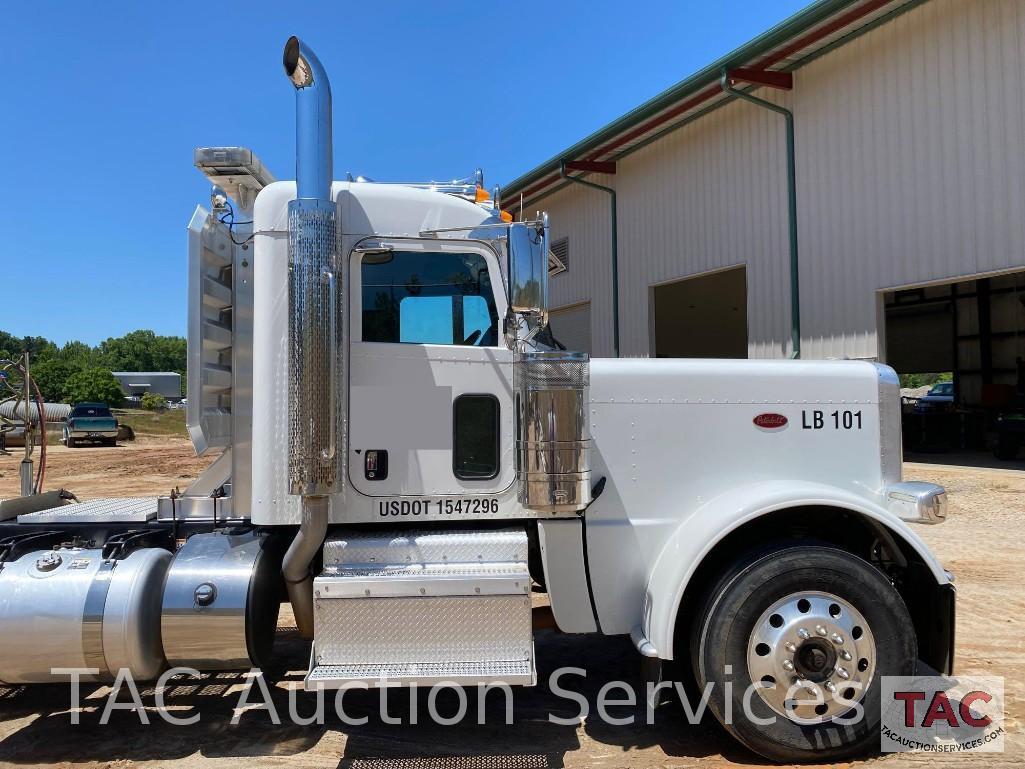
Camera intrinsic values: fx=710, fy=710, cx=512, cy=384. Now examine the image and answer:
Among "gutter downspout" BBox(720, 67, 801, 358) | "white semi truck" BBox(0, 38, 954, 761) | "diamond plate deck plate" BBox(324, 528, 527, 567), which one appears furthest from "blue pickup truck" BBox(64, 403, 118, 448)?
"diamond plate deck plate" BBox(324, 528, 527, 567)

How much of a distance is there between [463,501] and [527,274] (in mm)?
1273

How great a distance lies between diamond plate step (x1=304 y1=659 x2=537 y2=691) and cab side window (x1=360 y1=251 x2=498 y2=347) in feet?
5.17

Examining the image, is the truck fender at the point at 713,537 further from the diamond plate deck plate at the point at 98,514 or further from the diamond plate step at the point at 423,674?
the diamond plate deck plate at the point at 98,514

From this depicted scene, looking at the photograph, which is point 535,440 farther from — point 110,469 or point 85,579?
point 110,469

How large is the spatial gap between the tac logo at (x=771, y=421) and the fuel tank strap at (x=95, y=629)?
349 centimetres

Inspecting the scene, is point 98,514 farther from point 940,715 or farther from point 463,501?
point 940,715

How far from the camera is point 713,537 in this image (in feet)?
11.3

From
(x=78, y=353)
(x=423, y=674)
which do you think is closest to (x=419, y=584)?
(x=423, y=674)

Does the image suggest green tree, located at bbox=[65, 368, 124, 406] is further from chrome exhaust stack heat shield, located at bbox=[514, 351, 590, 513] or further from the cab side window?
chrome exhaust stack heat shield, located at bbox=[514, 351, 590, 513]

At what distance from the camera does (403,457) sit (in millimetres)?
3660

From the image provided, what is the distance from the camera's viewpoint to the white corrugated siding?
11.3 metres

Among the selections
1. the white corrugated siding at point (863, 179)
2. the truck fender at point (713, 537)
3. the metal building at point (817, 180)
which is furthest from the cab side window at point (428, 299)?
the white corrugated siding at point (863, 179)

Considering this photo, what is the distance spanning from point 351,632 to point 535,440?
1270mm

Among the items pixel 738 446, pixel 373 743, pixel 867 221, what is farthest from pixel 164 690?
pixel 867 221
